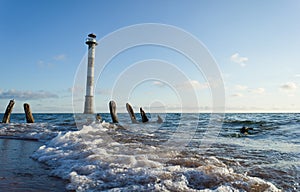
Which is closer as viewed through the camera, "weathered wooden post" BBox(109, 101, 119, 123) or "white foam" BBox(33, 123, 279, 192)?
"white foam" BBox(33, 123, 279, 192)

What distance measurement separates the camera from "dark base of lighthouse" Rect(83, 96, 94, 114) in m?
23.0

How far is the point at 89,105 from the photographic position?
930 inches

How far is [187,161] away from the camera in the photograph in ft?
16.0

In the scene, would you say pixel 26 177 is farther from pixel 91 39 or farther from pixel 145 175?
pixel 91 39

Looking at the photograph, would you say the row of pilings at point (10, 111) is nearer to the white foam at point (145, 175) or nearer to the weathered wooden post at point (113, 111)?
the weathered wooden post at point (113, 111)

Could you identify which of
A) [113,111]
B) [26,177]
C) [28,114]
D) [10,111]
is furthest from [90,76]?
[26,177]

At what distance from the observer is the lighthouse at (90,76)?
23.5m

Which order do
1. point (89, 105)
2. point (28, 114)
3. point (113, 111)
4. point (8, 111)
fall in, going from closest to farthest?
1. point (8, 111)
2. point (28, 114)
3. point (113, 111)
4. point (89, 105)

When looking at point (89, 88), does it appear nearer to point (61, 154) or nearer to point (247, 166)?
point (61, 154)

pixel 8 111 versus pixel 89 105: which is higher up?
pixel 89 105

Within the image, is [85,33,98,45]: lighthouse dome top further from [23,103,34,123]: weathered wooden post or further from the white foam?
the white foam

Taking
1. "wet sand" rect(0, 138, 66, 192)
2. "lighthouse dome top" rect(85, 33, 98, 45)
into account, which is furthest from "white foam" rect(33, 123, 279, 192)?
"lighthouse dome top" rect(85, 33, 98, 45)

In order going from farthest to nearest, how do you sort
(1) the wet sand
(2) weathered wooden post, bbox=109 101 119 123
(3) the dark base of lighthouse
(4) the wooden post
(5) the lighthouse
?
(5) the lighthouse → (3) the dark base of lighthouse → (2) weathered wooden post, bbox=109 101 119 123 → (4) the wooden post → (1) the wet sand

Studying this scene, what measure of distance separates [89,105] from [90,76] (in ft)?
9.63
